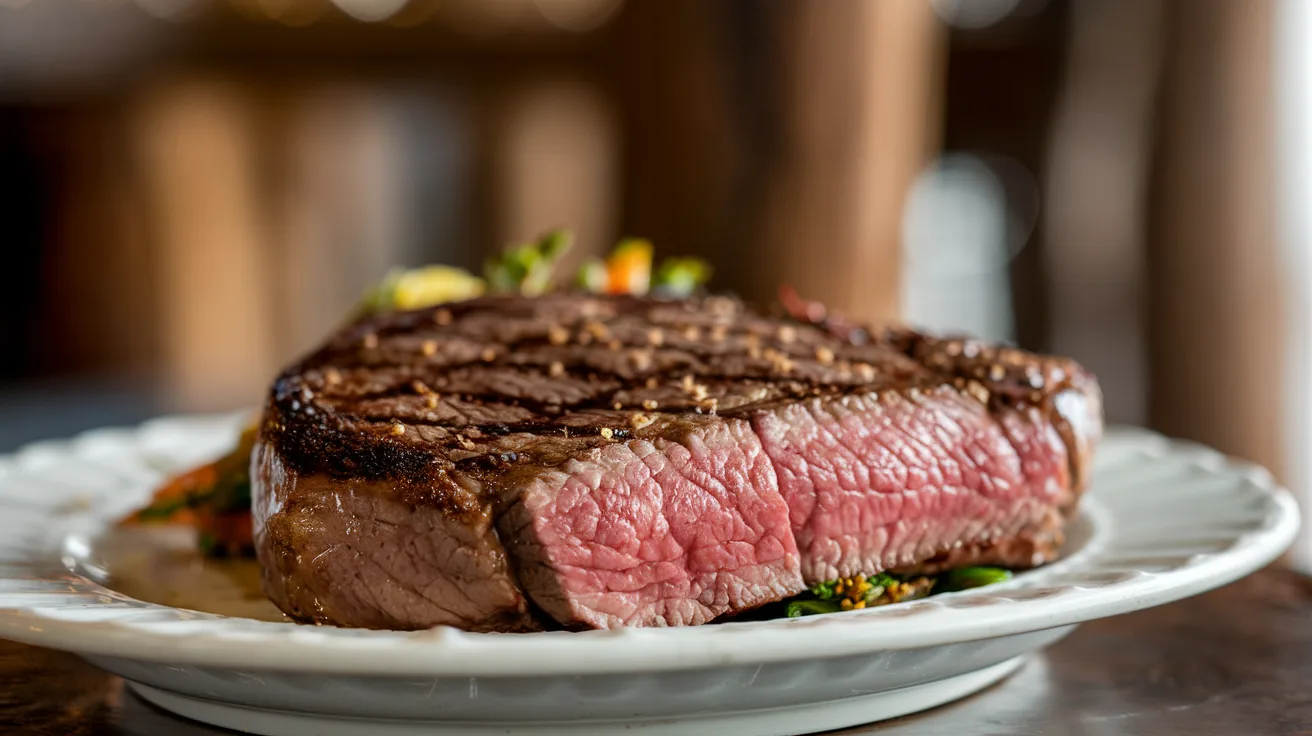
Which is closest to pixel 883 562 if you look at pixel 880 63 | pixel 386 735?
pixel 386 735

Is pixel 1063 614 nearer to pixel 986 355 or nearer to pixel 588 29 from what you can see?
pixel 986 355

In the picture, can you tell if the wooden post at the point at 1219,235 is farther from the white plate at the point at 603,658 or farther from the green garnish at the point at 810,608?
the green garnish at the point at 810,608

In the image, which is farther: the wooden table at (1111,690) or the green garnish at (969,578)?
the green garnish at (969,578)

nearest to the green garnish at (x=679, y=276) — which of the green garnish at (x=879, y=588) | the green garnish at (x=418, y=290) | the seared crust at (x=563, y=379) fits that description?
Result: the green garnish at (x=418, y=290)

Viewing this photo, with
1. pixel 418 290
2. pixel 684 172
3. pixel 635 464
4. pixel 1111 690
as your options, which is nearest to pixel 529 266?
pixel 418 290

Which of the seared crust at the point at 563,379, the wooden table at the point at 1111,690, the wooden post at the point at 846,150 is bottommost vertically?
the wooden table at the point at 1111,690

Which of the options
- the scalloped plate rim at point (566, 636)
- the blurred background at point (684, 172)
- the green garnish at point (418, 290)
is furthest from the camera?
the blurred background at point (684, 172)

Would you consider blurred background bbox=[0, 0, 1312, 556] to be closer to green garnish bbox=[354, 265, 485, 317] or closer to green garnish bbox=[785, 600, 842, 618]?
green garnish bbox=[354, 265, 485, 317]
